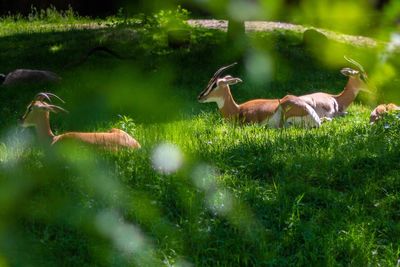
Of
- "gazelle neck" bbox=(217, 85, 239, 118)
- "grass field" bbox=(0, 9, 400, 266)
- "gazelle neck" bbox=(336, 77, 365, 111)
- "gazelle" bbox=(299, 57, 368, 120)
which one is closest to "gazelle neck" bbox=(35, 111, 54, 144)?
"grass field" bbox=(0, 9, 400, 266)

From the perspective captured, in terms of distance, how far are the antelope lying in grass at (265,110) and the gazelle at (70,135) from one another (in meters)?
2.10

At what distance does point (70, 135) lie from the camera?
6105mm

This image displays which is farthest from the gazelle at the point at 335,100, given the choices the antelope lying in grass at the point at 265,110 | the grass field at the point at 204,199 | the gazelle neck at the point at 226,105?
the grass field at the point at 204,199

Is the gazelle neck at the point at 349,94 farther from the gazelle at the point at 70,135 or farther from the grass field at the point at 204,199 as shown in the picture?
the gazelle at the point at 70,135

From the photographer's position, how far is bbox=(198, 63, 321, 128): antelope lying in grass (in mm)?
7730

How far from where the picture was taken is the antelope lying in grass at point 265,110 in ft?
25.4

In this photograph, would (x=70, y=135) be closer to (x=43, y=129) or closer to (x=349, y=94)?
(x=43, y=129)

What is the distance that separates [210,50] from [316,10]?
1117cm

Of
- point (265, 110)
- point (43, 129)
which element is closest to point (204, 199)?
point (43, 129)

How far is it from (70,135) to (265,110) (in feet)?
8.94

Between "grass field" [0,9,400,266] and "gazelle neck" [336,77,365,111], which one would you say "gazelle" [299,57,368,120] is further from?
"grass field" [0,9,400,266]

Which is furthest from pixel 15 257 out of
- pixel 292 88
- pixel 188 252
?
pixel 292 88

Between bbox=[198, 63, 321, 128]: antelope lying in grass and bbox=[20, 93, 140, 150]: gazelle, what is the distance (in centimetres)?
210

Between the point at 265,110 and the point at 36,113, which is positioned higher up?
the point at 36,113
